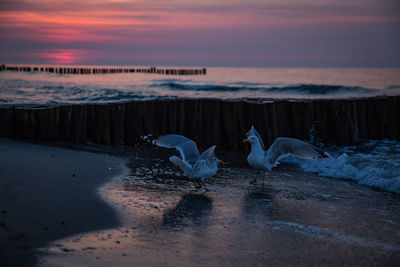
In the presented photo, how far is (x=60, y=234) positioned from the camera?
4.07 metres

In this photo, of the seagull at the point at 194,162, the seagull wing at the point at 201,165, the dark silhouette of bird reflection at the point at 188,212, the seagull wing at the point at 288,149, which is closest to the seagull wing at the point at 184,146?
the seagull at the point at 194,162


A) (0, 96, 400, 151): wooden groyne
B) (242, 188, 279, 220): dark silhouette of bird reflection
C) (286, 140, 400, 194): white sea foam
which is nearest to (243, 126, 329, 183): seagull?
(242, 188, 279, 220): dark silhouette of bird reflection

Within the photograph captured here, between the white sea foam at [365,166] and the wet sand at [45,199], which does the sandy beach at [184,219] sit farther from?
the white sea foam at [365,166]

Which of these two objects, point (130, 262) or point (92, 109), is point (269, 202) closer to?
point (130, 262)

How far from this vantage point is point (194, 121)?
1077cm

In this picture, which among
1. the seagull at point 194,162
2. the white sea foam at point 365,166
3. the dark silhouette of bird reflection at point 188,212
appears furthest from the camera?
the white sea foam at point 365,166

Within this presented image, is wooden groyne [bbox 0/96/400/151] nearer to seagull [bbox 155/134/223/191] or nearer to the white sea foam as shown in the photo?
the white sea foam

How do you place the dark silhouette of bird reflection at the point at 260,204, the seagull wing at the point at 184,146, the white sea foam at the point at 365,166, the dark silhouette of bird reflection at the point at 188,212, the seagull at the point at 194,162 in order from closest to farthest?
the dark silhouette of bird reflection at the point at 188,212, the dark silhouette of bird reflection at the point at 260,204, the seagull at the point at 194,162, the seagull wing at the point at 184,146, the white sea foam at the point at 365,166

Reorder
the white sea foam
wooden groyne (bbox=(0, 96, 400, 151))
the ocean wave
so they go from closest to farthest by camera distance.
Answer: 1. the white sea foam
2. wooden groyne (bbox=(0, 96, 400, 151))
3. the ocean wave

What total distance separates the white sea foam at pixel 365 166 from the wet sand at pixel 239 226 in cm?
39

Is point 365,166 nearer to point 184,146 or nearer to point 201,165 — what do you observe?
point 184,146

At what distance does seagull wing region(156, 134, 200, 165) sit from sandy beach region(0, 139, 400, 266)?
1.47ft

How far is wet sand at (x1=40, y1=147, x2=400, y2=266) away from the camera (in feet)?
12.5

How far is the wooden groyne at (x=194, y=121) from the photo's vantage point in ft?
32.1
